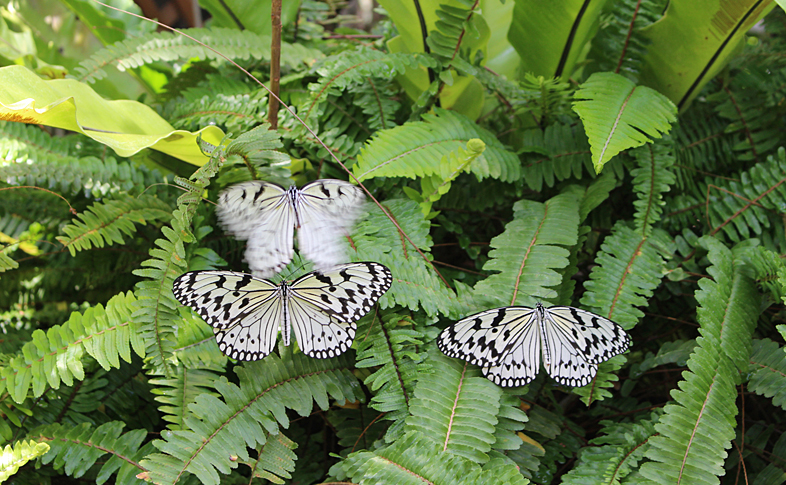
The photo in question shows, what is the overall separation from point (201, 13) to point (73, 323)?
7.36 ft

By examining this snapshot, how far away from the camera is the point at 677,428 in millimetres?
806

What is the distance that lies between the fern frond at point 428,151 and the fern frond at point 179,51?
1.43 ft

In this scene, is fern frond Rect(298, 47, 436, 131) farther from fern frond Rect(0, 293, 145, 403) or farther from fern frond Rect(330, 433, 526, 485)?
fern frond Rect(330, 433, 526, 485)

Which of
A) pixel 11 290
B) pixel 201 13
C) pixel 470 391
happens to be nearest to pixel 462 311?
pixel 470 391

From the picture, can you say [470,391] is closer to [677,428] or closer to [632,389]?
[677,428]

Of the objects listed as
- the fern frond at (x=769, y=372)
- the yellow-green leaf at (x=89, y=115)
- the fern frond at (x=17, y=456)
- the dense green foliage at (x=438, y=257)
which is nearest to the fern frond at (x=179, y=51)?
the dense green foliage at (x=438, y=257)

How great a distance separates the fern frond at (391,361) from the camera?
84 centimetres

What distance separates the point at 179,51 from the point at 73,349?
754 millimetres

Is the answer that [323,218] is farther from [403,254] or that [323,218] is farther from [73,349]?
[73,349]

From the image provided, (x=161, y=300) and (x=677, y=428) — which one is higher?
(x=677, y=428)

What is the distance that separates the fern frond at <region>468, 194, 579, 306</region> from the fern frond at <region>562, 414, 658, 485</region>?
0.30 meters

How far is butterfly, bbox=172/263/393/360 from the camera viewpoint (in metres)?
0.81

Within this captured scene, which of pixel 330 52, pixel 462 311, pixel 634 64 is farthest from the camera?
pixel 330 52

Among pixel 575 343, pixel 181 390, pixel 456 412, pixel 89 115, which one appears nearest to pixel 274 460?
pixel 181 390
